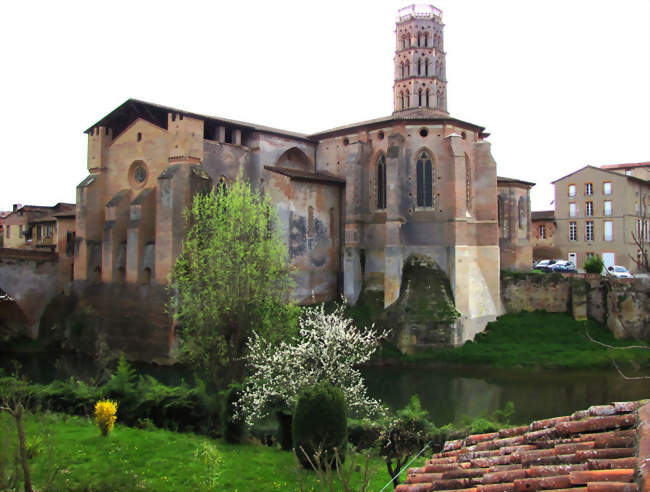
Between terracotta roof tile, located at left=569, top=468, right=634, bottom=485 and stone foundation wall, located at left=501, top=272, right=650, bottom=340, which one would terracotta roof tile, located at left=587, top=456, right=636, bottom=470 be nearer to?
terracotta roof tile, located at left=569, top=468, right=634, bottom=485

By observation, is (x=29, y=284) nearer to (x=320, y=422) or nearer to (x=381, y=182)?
(x=381, y=182)

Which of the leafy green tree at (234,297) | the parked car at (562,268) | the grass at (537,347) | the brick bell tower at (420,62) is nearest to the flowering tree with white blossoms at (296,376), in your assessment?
the leafy green tree at (234,297)

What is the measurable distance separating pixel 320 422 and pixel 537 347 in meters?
21.2

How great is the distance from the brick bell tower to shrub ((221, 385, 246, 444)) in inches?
1293

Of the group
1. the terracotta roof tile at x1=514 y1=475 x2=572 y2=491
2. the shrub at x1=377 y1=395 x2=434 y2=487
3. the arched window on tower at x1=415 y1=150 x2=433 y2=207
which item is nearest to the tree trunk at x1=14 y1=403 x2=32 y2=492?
the terracotta roof tile at x1=514 y1=475 x2=572 y2=491

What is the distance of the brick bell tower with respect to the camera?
42.8 m

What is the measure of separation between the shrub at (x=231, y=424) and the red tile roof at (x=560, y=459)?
927 cm

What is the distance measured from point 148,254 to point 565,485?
29.7m

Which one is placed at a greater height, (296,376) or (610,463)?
(610,463)

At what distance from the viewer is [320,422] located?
12445mm

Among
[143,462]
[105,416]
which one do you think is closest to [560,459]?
[143,462]

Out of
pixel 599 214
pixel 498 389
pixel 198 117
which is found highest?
pixel 198 117

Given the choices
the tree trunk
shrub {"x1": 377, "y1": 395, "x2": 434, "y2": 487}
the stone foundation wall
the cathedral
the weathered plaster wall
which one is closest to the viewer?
the tree trunk

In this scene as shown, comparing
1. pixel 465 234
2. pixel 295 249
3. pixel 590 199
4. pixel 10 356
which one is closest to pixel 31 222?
pixel 10 356
